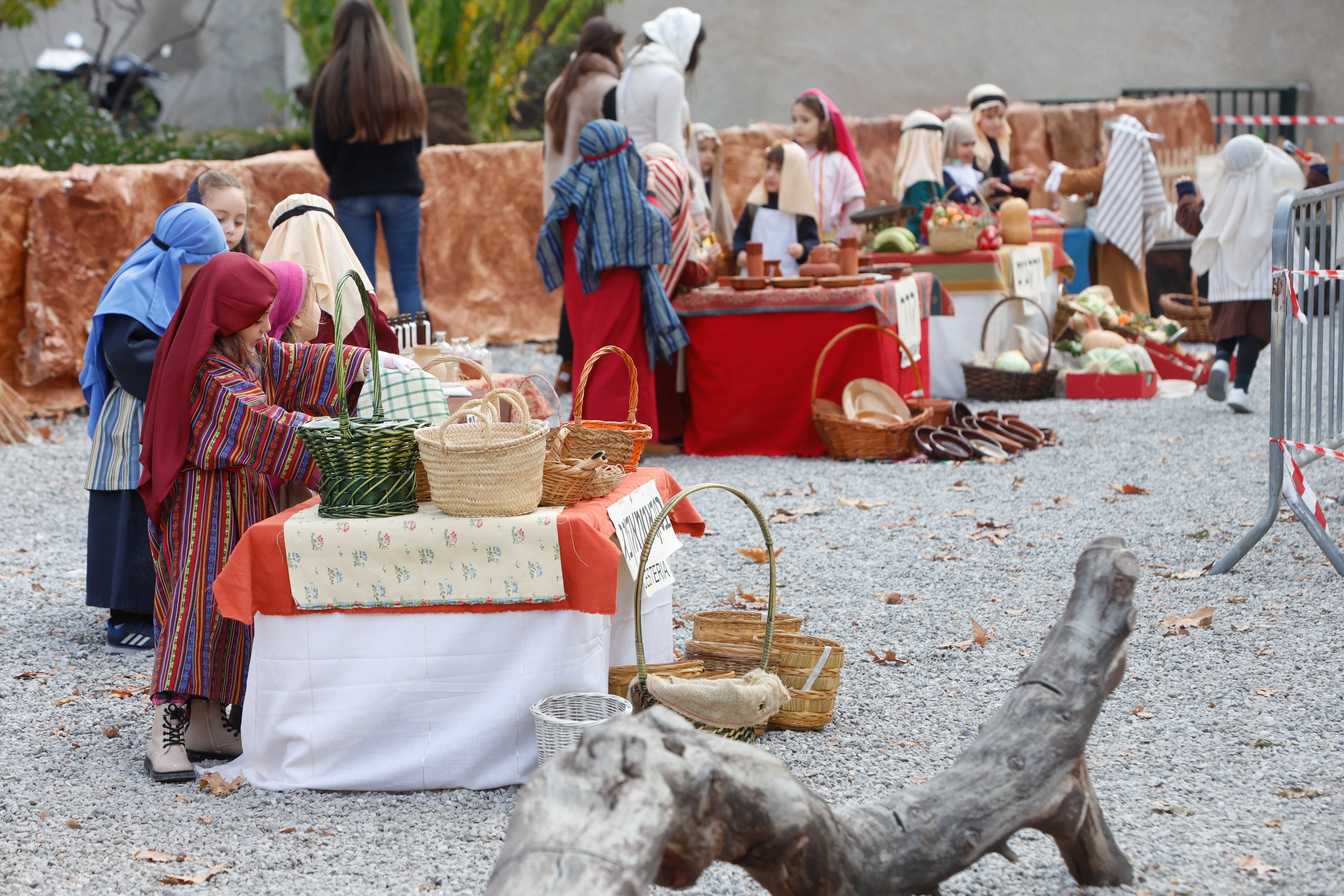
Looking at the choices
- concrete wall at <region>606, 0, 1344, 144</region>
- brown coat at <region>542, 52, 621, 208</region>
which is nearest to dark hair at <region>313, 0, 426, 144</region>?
brown coat at <region>542, 52, 621, 208</region>

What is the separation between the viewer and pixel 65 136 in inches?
549

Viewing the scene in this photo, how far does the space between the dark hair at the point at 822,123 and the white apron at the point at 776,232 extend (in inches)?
27.3

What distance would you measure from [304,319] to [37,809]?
5.18 feet

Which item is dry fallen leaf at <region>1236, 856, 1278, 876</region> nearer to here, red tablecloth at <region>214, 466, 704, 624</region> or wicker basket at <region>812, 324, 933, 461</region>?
red tablecloth at <region>214, 466, 704, 624</region>

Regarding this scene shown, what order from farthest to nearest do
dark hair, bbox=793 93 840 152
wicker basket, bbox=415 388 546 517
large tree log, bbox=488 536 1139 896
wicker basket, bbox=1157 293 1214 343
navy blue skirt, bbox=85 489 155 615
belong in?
wicker basket, bbox=1157 293 1214 343, dark hair, bbox=793 93 840 152, navy blue skirt, bbox=85 489 155 615, wicker basket, bbox=415 388 546 517, large tree log, bbox=488 536 1139 896

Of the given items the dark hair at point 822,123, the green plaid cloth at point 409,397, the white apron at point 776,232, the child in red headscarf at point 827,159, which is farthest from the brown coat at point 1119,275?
the green plaid cloth at point 409,397

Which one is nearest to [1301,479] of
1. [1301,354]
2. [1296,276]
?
[1301,354]

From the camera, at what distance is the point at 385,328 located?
439 cm

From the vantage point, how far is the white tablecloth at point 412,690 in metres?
3.27

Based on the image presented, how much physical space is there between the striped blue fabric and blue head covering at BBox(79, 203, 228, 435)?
0.86ft

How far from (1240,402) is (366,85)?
545cm

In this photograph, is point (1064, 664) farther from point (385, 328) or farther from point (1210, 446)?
point (1210, 446)

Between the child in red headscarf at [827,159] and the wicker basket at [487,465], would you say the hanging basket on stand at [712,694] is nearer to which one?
the wicker basket at [487,465]

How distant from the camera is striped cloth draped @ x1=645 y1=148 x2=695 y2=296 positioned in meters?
6.90
